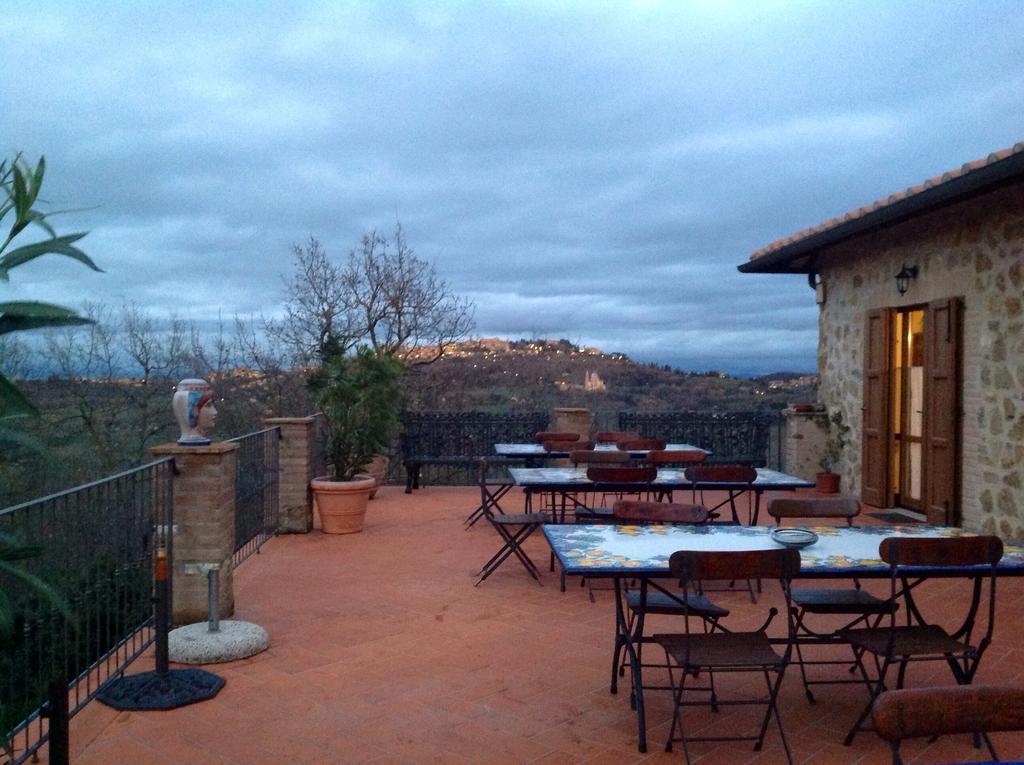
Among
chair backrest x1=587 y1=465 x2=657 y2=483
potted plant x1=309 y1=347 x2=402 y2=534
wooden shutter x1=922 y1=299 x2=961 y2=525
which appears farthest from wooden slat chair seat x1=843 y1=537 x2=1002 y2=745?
potted plant x1=309 y1=347 x2=402 y2=534

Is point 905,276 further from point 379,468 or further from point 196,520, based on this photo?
point 196,520

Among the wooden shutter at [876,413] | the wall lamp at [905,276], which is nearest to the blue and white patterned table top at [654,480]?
the wooden shutter at [876,413]

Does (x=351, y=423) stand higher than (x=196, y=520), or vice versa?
(x=351, y=423)

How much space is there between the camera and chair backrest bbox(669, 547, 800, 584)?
309 cm

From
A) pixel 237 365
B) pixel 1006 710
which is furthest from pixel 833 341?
pixel 1006 710

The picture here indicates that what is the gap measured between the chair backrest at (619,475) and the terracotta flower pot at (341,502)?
2558 millimetres

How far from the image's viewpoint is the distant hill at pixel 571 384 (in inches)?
572

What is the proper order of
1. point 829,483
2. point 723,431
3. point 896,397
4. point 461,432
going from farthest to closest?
point 723,431
point 461,432
point 829,483
point 896,397

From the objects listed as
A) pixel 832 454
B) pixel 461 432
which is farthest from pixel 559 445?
pixel 832 454

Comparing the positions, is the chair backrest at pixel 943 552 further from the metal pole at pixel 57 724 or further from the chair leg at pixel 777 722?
the metal pole at pixel 57 724

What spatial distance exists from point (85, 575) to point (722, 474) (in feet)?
13.1

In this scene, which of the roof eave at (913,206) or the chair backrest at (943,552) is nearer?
the chair backrest at (943,552)

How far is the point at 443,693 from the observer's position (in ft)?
12.6

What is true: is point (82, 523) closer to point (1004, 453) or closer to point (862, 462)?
point (1004, 453)
